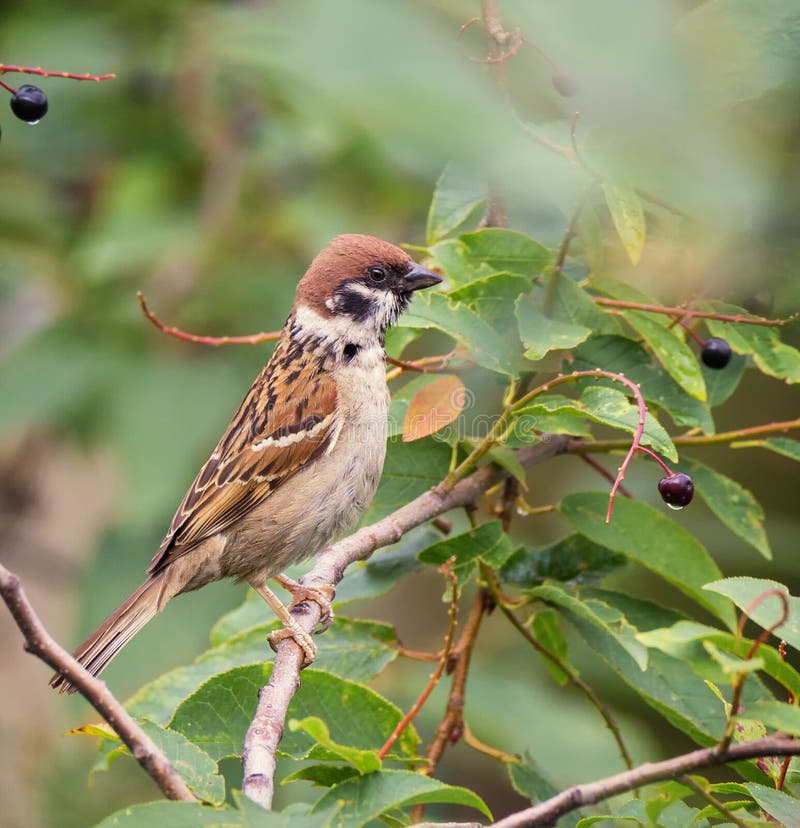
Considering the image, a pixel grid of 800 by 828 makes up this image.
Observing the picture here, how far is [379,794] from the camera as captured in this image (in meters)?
1.66

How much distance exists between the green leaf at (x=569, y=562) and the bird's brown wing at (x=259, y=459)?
0.83 m

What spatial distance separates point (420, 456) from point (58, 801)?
1.99m

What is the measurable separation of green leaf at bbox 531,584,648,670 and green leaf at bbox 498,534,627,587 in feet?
0.28

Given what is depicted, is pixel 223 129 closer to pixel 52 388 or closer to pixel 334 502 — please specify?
pixel 52 388

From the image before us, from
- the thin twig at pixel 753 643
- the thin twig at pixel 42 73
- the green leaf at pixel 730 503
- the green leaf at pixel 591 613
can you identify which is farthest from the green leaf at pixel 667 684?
the thin twig at pixel 42 73

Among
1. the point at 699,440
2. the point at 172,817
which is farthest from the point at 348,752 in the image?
the point at 699,440

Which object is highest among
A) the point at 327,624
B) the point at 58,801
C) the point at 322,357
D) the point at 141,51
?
the point at 141,51

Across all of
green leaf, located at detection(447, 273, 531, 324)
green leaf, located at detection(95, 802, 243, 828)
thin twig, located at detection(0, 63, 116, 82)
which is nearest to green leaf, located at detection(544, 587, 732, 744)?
green leaf, located at detection(447, 273, 531, 324)

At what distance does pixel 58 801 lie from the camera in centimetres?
375

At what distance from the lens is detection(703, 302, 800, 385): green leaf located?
2520 mm

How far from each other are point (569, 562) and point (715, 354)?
62cm

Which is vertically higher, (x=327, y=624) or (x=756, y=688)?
(x=756, y=688)

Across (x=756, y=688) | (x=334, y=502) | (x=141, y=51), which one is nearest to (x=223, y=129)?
(x=141, y=51)

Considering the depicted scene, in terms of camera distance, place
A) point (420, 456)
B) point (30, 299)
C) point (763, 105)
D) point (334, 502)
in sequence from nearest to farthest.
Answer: point (763, 105) < point (420, 456) < point (334, 502) < point (30, 299)
